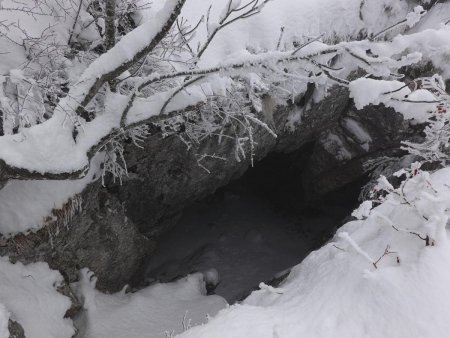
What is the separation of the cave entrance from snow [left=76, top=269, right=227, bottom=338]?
1.19 metres

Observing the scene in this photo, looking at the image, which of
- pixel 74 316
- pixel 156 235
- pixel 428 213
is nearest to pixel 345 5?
pixel 428 213

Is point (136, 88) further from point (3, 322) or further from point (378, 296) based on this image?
point (3, 322)

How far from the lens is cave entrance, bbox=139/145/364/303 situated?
7719 millimetres

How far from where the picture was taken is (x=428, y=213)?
9.25 ft

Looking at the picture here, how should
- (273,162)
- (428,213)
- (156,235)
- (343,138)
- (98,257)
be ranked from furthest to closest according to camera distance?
(273,162) < (343,138) < (156,235) < (98,257) < (428,213)

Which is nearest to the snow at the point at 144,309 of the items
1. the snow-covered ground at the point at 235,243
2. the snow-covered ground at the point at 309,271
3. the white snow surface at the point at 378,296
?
the snow-covered ground at the point at 309,271

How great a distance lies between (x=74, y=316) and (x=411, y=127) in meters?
6.06

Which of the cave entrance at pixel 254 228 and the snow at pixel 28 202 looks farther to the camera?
the cave entrance at pixel 254 228

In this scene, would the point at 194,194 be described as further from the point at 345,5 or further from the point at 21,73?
the point at 345,5

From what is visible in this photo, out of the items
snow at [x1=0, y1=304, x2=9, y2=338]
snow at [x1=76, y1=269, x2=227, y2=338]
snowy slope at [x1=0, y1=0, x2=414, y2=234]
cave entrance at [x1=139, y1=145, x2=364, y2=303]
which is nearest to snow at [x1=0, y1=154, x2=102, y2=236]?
snowy slope at [x1=0, y1=0, x2=414, y2=234]

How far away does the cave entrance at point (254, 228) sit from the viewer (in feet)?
25.3

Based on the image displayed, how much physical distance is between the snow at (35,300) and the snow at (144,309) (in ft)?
1.34

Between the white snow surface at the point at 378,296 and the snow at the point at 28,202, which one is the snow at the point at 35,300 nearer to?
the snow at the point at 28,202

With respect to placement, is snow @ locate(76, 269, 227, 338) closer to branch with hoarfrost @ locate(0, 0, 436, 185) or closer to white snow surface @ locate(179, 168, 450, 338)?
white snow surface @ locate(179, 168, 450, 338)
